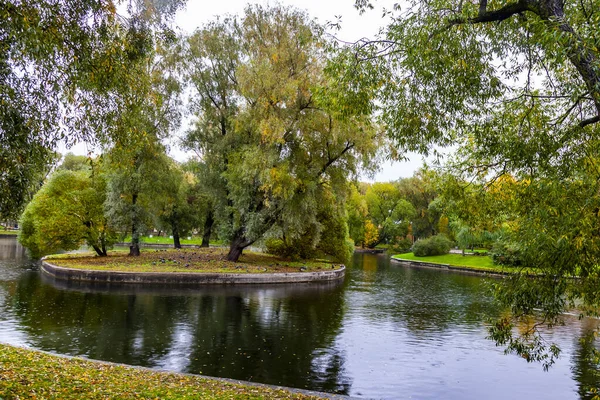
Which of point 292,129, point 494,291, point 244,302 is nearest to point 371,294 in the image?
point 244,302

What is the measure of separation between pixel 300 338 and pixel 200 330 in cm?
349

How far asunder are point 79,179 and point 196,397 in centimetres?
3062

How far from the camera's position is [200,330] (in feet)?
49.7

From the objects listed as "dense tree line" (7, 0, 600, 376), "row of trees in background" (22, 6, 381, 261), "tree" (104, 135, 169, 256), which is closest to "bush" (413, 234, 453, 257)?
"row of trees in background" (22, 6, 381, 261)

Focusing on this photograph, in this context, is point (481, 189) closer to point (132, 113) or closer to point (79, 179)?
point (132, 113)

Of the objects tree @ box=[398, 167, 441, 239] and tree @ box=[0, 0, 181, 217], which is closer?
tree @ box=[0, 0, 181, 217]

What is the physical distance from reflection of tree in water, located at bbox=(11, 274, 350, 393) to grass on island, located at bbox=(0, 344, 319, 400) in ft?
6.02

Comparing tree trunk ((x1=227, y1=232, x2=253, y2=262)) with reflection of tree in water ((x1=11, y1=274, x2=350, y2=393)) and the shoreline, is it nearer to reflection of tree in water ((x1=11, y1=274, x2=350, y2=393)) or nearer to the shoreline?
reflection of tree in water ((x1=11, y1=274, x2=350, y2=393))

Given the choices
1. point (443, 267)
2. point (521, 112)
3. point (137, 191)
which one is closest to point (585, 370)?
point (521, 112)

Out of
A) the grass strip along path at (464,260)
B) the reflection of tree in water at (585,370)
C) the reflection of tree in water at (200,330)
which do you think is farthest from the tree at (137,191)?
the grass strip along path at (464,260)

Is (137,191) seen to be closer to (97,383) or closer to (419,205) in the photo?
(97,383)

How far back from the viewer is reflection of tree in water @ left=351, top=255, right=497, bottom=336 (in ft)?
60.5

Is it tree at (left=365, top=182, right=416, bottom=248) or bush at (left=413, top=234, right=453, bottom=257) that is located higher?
tree at (left=365, top=182, right=416, bottom=248)

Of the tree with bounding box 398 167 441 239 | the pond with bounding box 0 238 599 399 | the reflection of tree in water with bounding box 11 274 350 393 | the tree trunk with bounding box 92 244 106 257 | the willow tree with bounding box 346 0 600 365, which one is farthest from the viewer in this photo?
the tree with bounding box 398 167 441 239
